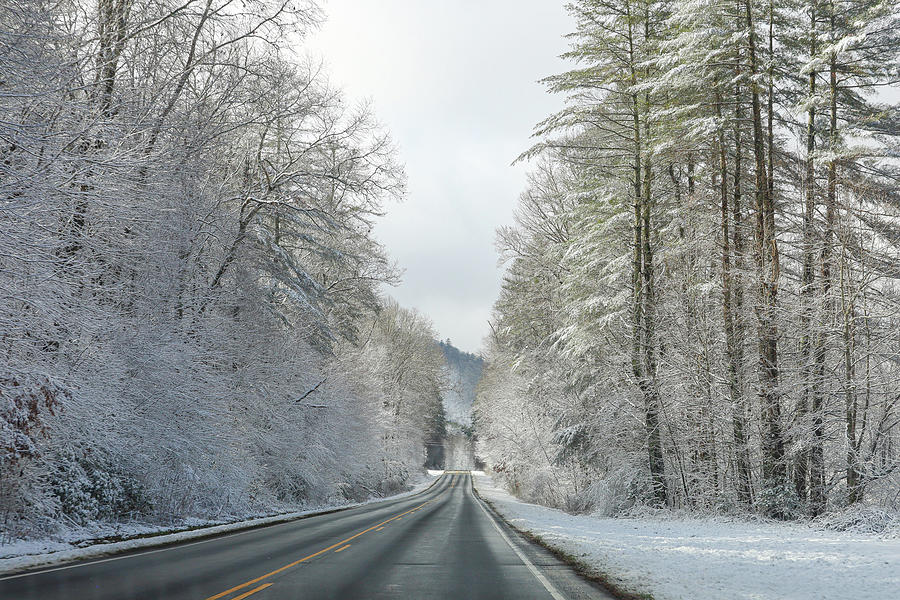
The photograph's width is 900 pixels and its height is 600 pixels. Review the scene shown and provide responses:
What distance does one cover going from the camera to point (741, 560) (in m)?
9.62

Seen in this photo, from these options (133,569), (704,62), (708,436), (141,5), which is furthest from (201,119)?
(708,436)

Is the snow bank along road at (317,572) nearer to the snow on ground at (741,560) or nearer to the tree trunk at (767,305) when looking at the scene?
the snow on ground at (741,560)

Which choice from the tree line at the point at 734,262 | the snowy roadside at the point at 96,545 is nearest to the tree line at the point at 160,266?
the snowy roadside at the point at 96,545

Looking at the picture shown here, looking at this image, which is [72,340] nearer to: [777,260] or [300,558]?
[300,558]

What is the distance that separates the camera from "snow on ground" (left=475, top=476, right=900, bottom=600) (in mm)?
7441

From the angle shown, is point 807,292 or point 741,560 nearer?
point 741,560

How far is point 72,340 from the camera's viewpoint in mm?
12812

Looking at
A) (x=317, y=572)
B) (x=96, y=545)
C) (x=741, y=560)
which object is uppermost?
(x=741, y=560)

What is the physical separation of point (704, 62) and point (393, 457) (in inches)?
1741

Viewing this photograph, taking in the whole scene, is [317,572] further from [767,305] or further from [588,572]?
[767,305]

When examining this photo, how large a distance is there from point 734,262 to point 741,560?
11059 mm

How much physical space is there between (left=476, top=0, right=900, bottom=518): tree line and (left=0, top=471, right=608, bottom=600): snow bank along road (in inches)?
322

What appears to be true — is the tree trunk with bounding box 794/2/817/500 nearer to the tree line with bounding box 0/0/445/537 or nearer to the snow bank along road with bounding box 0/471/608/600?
the snow bank along road with bounding box 0/471/608/600

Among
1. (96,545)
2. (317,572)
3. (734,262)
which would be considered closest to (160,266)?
(96,545)
